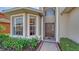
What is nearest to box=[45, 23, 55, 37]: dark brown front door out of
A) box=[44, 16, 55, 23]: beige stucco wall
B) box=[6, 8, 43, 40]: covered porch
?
box=[44, 16, 55, 23]: beige stucco wall

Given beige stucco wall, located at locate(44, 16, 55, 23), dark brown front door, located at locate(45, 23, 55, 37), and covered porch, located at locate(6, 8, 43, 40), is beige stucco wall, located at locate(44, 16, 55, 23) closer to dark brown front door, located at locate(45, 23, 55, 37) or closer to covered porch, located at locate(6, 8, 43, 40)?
dark brown front door, located at locate(45, 23, 55, 37)

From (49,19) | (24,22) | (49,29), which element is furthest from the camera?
(49,29)

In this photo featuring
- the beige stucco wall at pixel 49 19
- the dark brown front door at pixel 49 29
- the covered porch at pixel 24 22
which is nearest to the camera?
the covered porch at pixel 24 22

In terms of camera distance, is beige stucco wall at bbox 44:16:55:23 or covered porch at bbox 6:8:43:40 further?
beige stucco wall at bbox 44:16:55:23

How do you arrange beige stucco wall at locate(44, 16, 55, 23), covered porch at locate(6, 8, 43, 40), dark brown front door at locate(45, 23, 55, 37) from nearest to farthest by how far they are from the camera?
covered porch at locate(6, 8, 43, 40)
beige stucco wall at locate(44, 16, 55, 23)
dark brown front door at locate(45, 23, 55, 37)

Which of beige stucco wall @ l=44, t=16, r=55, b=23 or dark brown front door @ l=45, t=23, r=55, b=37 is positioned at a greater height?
beige stucco wall @ l=44, t=16, r=55, b=23

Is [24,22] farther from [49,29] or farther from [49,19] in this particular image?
[49,29]

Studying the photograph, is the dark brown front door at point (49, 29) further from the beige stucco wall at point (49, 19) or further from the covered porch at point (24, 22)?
the covered porch at point (24, 22)

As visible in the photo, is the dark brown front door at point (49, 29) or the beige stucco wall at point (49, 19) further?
the dark brown front door at point (49, 29)

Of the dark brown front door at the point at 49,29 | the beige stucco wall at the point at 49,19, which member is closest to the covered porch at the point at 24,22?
the beige stucco wall at the point at 49,19

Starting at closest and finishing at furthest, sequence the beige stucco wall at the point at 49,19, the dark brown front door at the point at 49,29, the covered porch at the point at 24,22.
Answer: the covered porch at the point at 24,22
the beige stucco wall at the point at 49,19
the dark brown front door at the point at 49,29

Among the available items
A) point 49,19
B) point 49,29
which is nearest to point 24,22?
point 49,19

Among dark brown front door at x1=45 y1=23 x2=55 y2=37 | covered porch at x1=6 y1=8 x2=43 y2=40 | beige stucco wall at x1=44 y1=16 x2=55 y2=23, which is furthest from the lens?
dark brown front door at x1=45 y1=23 x2=55 y2=37
